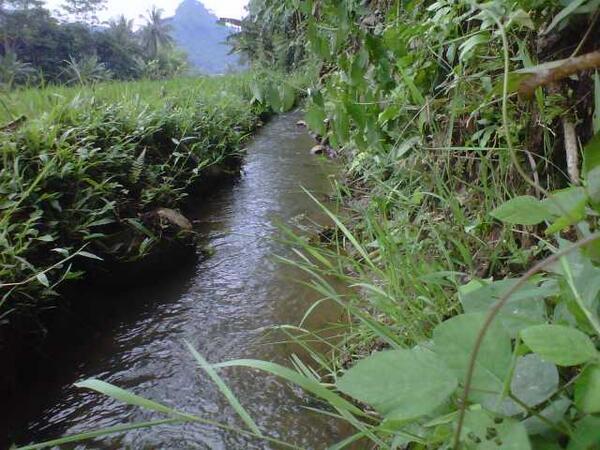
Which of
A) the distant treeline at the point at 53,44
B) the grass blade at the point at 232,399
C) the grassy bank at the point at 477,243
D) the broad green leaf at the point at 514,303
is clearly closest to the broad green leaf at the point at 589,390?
the grassy bank at the point at 477,243

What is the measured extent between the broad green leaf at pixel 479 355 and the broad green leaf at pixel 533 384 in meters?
0.04

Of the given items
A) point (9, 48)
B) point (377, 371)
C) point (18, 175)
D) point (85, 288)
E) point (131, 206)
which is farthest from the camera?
point (9, 48)

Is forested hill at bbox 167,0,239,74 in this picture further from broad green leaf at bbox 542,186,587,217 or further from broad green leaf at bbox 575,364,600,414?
A: broad green leaf at bbox 575,364,600,414

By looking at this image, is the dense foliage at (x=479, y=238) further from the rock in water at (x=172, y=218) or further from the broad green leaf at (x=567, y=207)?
the rock in water at (x=172, y=218)

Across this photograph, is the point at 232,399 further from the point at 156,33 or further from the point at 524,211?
the point at 156,33

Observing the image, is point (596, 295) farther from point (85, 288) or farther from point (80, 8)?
point (80, 8)

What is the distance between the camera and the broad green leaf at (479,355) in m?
0.40

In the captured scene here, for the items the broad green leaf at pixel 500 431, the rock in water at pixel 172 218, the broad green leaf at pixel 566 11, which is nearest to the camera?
the broad green leaf at pixel 500 431

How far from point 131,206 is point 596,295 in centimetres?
237

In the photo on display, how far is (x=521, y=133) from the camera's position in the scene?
1128 millimetres

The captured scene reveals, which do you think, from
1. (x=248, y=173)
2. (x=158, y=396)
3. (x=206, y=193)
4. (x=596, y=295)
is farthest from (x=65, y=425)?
(x=248, y=173)

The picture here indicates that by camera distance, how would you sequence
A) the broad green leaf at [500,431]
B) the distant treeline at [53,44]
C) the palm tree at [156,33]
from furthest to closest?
the palm tree at [156,33]
the distant treeline at [53,44]
the broad green leaf at [500,431]

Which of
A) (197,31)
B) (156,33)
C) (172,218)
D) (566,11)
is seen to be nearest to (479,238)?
(566,11)

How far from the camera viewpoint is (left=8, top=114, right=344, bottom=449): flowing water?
125 cm
